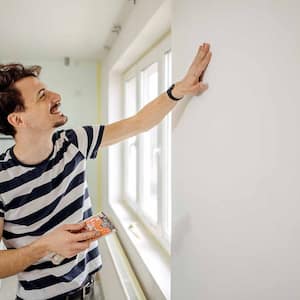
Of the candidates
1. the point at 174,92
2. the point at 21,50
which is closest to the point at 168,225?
the point at 174,92

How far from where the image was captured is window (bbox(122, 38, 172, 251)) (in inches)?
83.1

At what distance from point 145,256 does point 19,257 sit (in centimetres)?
105

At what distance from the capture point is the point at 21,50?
3.52 m

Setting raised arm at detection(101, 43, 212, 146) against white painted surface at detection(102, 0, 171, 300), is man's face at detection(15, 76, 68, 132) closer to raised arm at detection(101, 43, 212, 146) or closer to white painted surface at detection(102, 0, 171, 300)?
raised arm at detection(101, 43, 212, 146)

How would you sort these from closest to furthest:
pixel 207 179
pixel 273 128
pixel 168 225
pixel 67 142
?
pixel 273 128, pixel 207 179, pixel 67 142, pixel 168 225

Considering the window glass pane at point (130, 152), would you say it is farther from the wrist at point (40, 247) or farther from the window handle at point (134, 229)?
the wrist at point (40, 247)

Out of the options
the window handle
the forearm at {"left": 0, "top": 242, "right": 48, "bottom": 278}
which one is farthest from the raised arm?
the window handle

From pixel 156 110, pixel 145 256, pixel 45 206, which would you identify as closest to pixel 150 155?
pixel 145 256

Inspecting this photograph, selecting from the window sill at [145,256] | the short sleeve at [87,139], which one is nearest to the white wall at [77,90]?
the window sill at [145,256]

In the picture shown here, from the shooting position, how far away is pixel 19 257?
1.08m

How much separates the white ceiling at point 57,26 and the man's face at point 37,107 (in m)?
1.05

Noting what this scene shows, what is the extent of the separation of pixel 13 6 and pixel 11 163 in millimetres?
1396

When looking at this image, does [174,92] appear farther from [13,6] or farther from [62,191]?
[13,6]

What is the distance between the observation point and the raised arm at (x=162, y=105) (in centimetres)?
101
